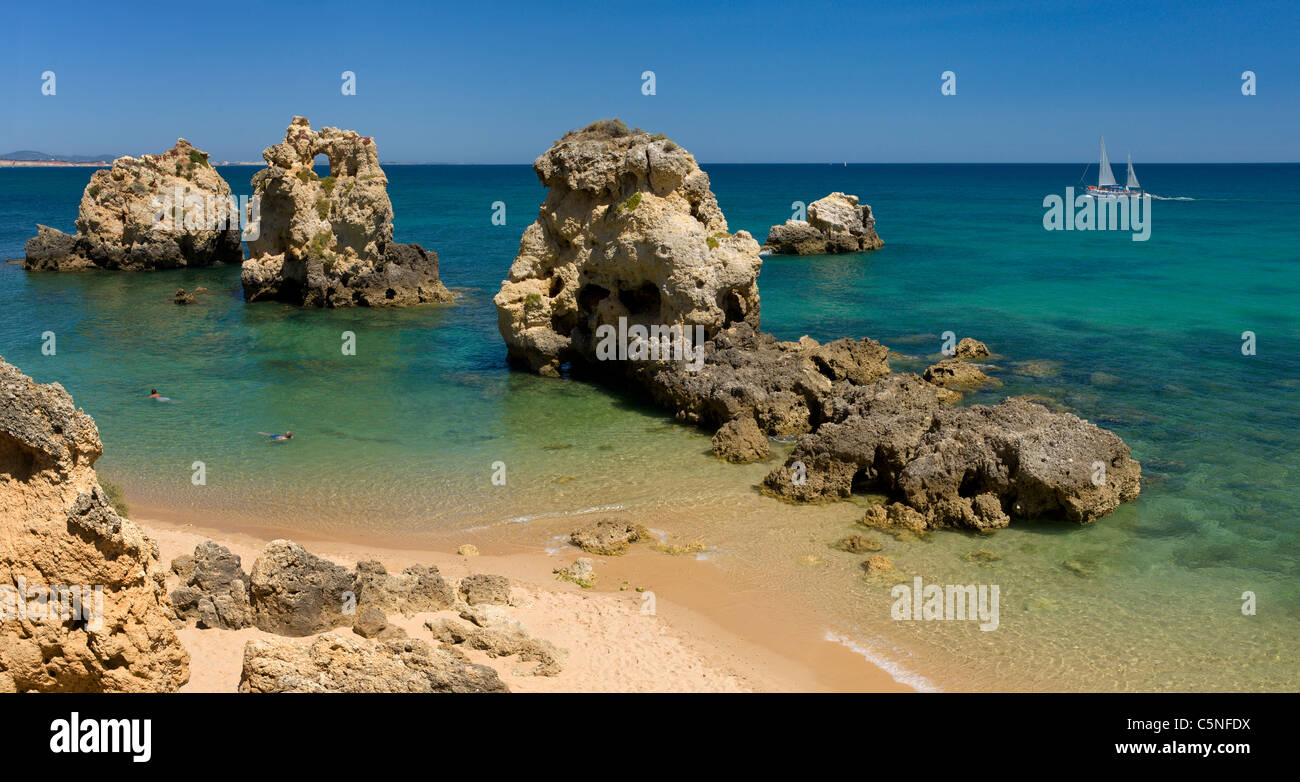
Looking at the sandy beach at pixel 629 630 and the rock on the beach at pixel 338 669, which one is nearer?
the rock on the beach at pixel 338 669

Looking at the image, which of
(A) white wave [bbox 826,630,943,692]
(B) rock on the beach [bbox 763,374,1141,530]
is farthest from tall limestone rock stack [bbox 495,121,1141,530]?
(A) white wave [bbox 826,630,943,692]

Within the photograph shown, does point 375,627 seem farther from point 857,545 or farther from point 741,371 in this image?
point 741,371

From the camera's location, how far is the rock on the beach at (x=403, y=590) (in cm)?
1207

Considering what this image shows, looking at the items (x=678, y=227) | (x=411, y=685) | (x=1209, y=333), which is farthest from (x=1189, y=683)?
(x=1209, y=333)

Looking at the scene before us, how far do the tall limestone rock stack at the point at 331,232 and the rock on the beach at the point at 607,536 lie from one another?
2393cm

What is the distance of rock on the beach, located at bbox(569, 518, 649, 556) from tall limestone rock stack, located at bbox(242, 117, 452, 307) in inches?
942

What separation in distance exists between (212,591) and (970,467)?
1178 centimetres

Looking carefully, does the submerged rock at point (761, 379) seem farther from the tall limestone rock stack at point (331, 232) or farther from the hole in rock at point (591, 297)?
the tall limestone rock stack at point (331, 232)

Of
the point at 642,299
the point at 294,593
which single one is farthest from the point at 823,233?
the point at 294,593

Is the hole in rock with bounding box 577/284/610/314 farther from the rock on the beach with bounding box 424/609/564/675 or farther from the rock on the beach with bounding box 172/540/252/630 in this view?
the rock on the beach with bounding box 424/609/564/675

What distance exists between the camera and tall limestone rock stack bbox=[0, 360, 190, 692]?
7.89 meters

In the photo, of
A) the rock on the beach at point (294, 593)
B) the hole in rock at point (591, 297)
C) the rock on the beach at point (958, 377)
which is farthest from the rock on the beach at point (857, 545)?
the hole in rock at point (591, 297)

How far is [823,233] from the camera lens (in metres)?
57.9
